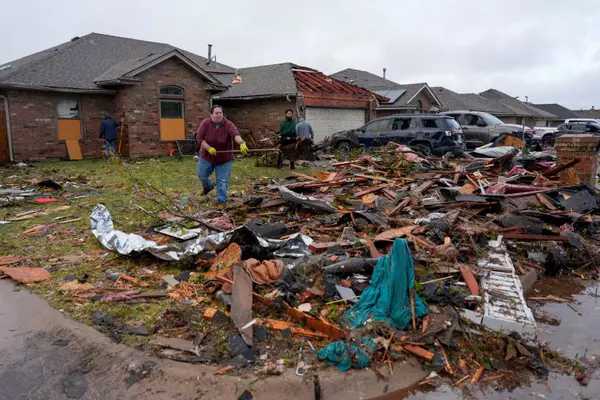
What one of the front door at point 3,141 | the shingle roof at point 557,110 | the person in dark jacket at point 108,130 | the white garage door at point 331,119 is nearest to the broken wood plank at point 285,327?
the person in dark jacket at point 108,130

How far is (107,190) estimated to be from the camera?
9.84 metres

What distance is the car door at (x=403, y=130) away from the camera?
14758mm

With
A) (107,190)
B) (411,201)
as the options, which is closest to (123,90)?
(107,190)

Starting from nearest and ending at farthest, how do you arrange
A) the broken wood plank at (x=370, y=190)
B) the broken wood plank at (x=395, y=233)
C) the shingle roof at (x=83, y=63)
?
1. the broken wood plank at (x=395, y=233)
2. the broken wood plank at (x=370, y=190)
3. the shingle roof at (x=83, y=63)

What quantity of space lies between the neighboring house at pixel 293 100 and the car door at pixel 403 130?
500 centimetres

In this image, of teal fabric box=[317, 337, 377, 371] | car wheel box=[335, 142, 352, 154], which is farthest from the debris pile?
car wheel box=[335, 142, 352, 154]

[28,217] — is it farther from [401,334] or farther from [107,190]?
[401,334]

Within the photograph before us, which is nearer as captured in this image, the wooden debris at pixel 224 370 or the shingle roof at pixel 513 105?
the wooden debris at pixel 224 370

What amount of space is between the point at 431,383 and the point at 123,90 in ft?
54.0

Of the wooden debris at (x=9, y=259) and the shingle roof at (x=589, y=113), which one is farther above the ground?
the shingle roof at (x=589, y=113)

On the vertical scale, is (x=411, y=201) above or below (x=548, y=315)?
above

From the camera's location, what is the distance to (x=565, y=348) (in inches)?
143

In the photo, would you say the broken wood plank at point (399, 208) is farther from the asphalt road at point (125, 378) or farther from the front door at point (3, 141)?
the front door at point (3, 141)

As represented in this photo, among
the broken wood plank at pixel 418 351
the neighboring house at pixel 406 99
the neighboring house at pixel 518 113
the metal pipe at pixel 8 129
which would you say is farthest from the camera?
the neighboring house at pixel 518 113
